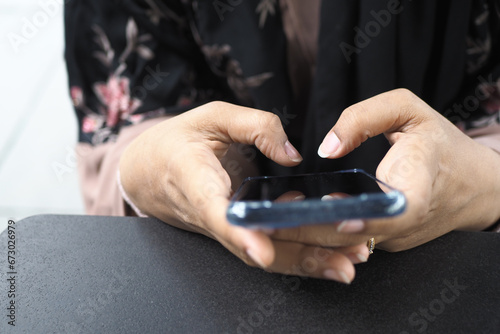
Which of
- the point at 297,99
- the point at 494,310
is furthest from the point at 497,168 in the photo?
the point at 297,99

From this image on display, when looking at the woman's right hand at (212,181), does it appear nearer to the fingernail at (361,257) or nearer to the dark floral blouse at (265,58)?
the fingernail at (361,257)

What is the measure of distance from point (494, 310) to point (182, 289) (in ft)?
0.75

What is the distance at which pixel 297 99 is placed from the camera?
581mm

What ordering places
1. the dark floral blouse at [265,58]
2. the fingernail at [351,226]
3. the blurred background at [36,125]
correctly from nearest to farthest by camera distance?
1. the fingernail at [351,226]
2. the dark floral blouse at [265,58]
3. the blurred background at [36,125]

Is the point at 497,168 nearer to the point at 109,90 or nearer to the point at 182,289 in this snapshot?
the point at 182,289

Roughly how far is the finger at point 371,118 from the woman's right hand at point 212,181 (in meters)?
0.04

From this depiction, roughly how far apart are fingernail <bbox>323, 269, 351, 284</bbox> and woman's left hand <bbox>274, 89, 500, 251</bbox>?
0.02 m

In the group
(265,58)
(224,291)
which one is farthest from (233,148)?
(224,291)

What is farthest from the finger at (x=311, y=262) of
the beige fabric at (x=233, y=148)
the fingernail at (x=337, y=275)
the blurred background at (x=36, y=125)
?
the blurred background at (x=36, y=125)

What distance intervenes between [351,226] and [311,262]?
0.20ft

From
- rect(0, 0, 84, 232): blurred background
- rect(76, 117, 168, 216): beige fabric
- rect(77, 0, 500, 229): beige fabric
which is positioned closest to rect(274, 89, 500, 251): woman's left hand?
rect(77, 0, 500, 229): beige fabric

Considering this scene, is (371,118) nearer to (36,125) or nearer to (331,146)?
(331,146)

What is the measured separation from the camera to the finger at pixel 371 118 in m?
0.33

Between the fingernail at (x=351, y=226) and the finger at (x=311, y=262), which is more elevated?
the fingernail at (x=351, y=226)
